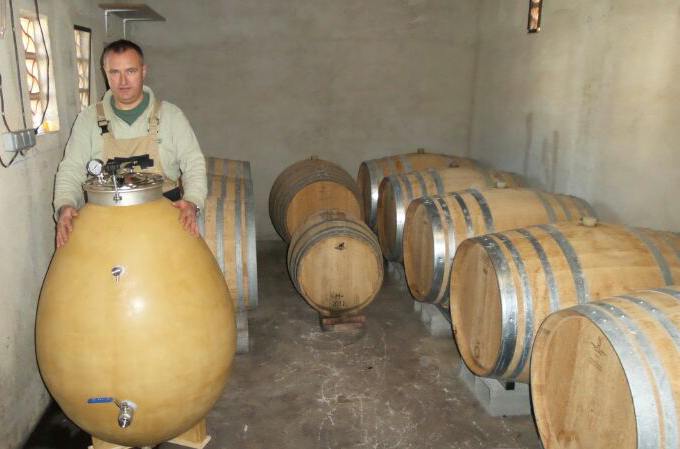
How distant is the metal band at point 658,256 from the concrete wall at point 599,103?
27.8 inches

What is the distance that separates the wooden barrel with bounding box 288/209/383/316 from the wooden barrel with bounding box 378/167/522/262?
1.93ft

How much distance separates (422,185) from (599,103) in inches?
62.8

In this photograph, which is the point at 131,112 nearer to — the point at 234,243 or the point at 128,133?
the point at 128,133

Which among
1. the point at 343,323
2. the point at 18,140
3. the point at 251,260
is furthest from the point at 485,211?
the point at 18,140

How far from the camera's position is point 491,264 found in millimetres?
2732

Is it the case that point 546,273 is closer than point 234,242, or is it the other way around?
point 546,273

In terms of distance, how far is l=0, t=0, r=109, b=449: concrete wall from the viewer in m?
2.56

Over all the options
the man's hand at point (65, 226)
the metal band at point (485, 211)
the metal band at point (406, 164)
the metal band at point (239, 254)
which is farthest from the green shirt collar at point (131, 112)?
the metal band at point (406, 164)

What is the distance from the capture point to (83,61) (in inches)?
169

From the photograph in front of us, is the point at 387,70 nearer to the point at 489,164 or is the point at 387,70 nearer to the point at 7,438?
the point at 489,164

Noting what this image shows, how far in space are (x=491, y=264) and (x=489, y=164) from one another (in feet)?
12.4

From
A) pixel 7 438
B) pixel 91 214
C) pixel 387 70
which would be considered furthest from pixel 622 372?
pixel 387 70

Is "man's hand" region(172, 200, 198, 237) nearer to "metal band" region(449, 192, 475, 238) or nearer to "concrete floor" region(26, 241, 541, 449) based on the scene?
"concrete floor" region(26, 241, 541, 449)

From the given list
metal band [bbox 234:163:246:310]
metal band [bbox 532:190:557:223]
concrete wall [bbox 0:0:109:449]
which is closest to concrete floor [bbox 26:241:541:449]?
concrete wall [bbox 0:0:109:449]
